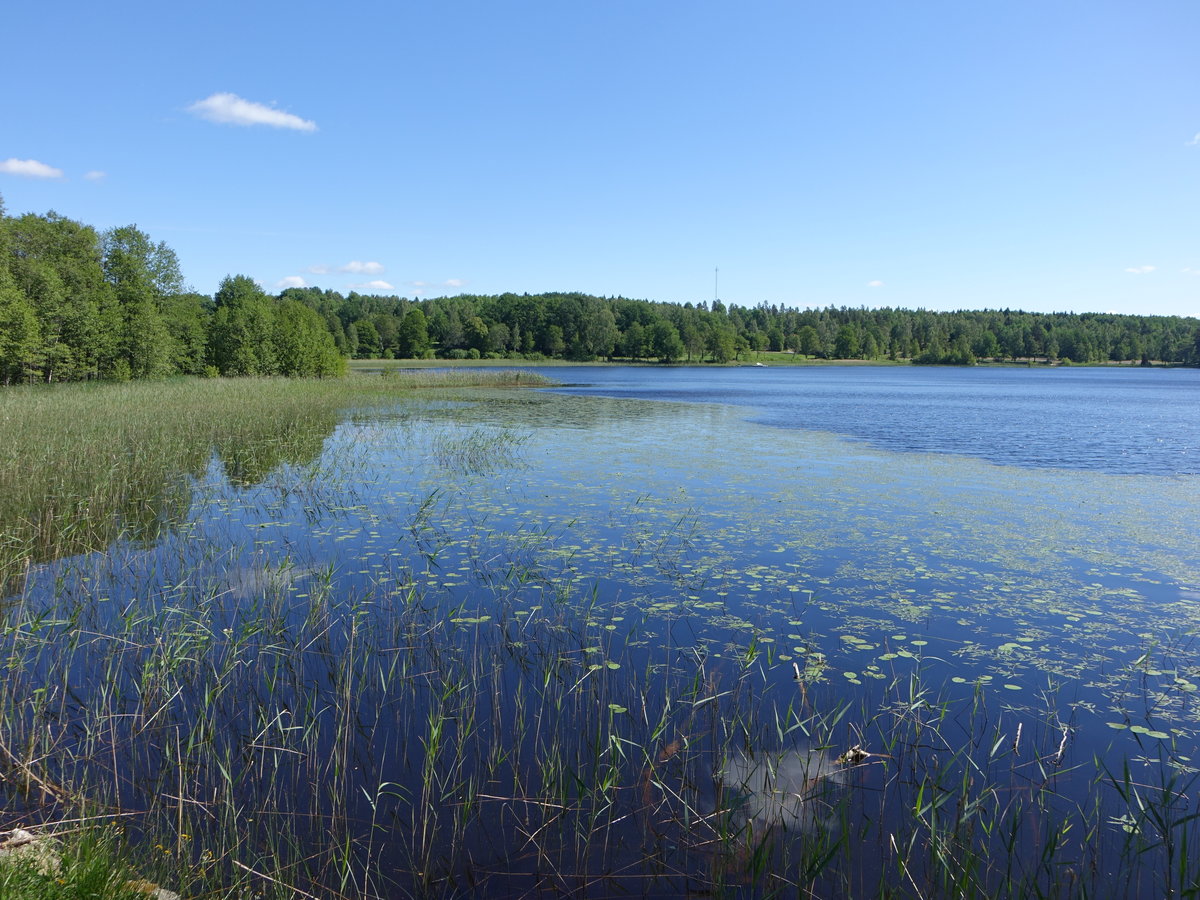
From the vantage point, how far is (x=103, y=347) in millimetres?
38188

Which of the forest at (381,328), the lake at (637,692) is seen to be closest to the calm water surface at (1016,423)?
the lake at (637,692)

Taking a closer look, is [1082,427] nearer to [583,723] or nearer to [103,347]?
[583,723]

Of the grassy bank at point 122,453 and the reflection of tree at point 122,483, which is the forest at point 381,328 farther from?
the reflection of tree at point 122,483

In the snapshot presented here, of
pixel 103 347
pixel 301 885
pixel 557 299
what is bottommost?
pixel 301 885

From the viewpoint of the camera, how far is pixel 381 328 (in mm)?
122188

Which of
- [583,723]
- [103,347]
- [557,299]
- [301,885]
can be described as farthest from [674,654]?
[557,299]

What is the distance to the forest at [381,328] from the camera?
121ft

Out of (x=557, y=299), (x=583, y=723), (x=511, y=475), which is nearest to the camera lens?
(x=583, y=723)

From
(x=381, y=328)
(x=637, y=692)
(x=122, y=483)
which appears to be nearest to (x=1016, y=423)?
(x=637, y=692)

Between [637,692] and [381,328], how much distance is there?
124 metres

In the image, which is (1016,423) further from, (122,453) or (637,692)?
(122,453)

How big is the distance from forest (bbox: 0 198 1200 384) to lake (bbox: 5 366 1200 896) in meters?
31.7

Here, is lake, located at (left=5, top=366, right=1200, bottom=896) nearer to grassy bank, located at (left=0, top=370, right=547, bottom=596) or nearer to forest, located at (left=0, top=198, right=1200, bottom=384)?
grassy bank, located at (left=0, top=370, right=547, bottom=596)

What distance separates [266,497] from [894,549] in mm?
10393
